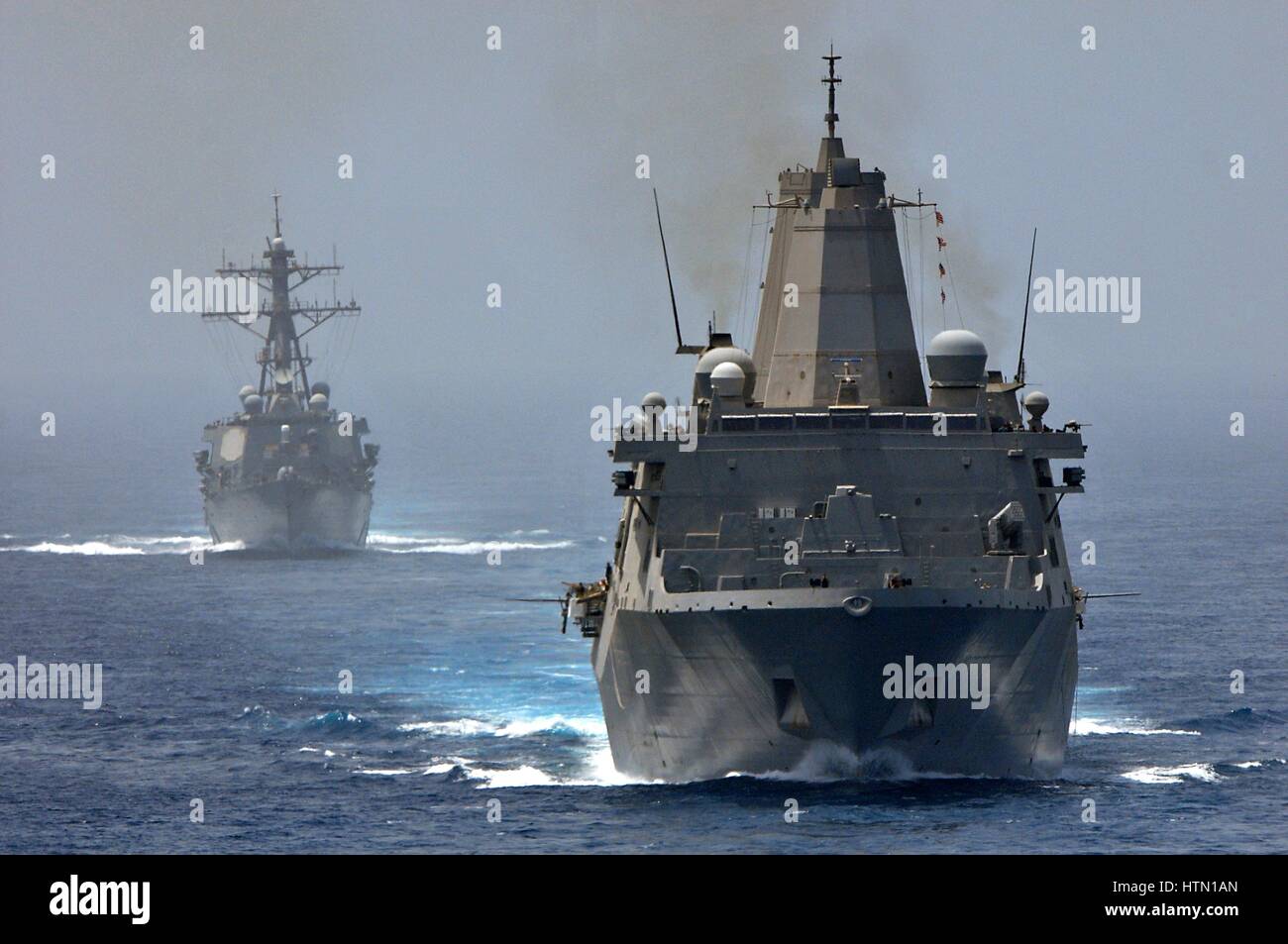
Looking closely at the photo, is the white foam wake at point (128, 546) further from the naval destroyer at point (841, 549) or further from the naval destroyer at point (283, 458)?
the naval destroyer at point (841, 549)

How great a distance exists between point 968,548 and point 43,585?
165 ft

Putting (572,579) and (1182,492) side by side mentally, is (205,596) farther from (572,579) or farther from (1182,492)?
(1182,492)

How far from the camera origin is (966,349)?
4728 centimetres

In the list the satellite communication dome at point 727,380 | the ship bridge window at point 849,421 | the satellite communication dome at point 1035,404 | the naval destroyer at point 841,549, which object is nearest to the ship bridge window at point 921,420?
the naval destroyer at point 841,549

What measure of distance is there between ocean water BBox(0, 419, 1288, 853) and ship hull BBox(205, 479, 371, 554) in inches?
215

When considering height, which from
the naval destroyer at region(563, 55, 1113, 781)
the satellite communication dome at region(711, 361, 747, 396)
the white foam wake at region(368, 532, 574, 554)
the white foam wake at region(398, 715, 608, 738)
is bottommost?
the white foam wake at region(398, 715, 608, 738)

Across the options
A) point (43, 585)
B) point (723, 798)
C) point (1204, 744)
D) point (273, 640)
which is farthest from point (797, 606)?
point (43, 585)

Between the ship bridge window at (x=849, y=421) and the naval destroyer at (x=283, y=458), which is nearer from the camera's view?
the ship bridge window at (x=849, y=421)

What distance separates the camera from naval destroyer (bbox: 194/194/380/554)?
11219cm

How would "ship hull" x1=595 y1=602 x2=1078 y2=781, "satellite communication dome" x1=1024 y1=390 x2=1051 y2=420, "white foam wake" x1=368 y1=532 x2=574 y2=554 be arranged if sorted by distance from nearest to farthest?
"ship hull" x1=595 y1=602 x2=1078 y2=781 → "satellite communication dome" x1=1024 y1=390 x2=1051 y2=420 → "white foam wake" x1=368 y1=532 x2=574 y2=554

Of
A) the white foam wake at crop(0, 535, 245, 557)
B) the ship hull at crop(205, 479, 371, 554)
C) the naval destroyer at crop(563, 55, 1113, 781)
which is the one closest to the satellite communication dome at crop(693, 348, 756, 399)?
the naval destroyer at crop(563, 55, 1113, 781)

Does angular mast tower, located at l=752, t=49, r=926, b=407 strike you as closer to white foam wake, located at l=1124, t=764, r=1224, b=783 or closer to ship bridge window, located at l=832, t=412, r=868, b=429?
ship bridge window, located at l=832, t=412, r=868, b=429

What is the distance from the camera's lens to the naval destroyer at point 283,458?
368ft

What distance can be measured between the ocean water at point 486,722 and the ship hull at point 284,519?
547cm
